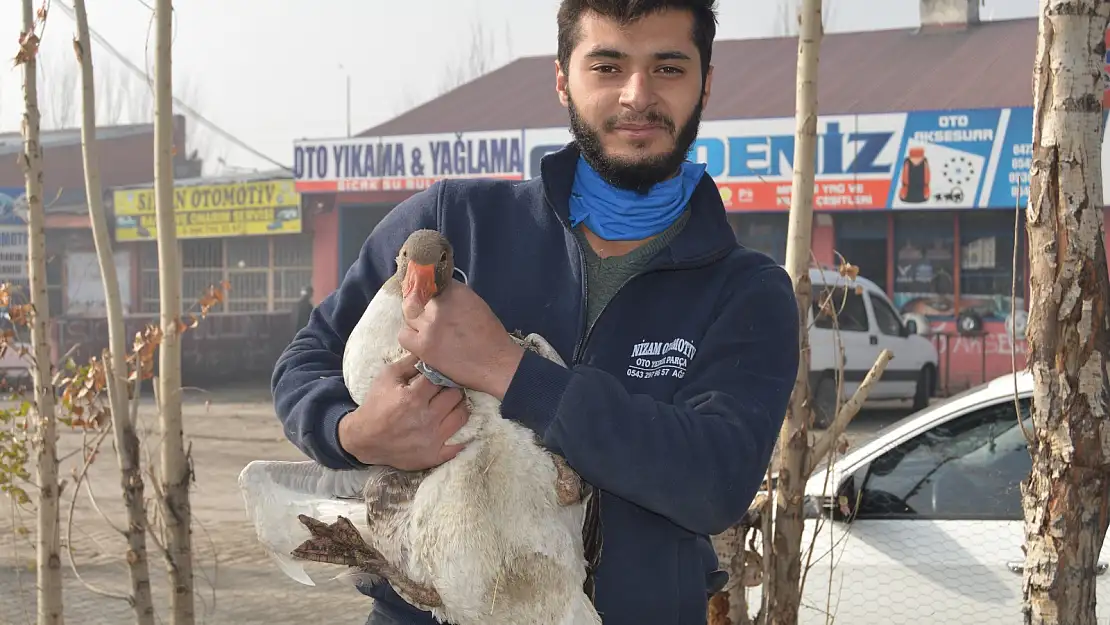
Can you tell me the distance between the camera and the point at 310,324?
2230mm

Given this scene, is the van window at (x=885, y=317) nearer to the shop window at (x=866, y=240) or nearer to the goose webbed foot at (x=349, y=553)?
the shop window at (x=866, y=240)

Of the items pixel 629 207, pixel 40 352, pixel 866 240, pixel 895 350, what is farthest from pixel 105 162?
pixel 629 207

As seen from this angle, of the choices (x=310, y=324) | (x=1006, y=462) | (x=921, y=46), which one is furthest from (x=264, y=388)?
(x=310, y=324)

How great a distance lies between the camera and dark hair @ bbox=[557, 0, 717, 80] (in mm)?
1960

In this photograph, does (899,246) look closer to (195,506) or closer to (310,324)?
(195,506)

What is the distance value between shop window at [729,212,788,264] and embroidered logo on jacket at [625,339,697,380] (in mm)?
16708

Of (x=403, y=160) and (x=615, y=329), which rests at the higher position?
(x=403, y=160)

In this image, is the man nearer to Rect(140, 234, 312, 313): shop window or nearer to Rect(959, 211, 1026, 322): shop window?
Rect(959, 211, 1026, 322): shop window

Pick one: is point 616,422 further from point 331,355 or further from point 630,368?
point 331,355

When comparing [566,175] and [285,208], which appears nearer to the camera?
[566,175]

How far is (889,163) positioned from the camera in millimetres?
17203

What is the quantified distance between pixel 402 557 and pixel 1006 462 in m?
3.59

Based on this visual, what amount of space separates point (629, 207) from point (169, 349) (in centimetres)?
248

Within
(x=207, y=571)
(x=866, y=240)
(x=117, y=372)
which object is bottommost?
(x=207, y=571)
